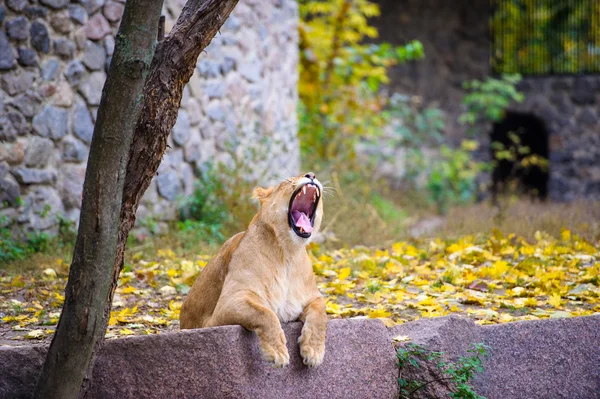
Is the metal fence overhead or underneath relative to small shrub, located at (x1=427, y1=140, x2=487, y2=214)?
overhead

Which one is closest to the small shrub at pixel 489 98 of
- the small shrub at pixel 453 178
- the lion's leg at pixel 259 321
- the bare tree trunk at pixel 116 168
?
the small shrub at pixel 453 178

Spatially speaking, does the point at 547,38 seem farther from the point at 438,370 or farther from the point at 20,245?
the point at 438,370

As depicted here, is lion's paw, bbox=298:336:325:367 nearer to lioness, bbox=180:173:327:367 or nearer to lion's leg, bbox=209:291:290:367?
lioness, bbox=180:173:327:367

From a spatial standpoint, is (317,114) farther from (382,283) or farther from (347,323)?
(347,323)

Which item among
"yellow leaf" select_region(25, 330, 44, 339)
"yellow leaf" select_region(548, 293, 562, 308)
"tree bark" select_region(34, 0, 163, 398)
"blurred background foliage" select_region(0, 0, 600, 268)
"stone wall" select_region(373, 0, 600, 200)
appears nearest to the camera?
"tree bark" select_region(34, 0, 163, 398)

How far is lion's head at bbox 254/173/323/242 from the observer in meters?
3.56

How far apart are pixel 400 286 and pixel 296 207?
1.86 m

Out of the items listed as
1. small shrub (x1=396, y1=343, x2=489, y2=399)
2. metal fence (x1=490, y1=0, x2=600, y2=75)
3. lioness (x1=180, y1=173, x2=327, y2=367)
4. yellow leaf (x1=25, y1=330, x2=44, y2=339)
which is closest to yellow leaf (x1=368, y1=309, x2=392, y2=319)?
small shrub (x1=396, y1=343, x2=489, y2=399)

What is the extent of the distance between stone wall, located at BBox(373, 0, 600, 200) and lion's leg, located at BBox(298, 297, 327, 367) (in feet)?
36.6

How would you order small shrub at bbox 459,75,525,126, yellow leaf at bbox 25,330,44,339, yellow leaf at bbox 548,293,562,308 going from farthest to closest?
small shrub at bbox 459,75,525,126 < yellow leaf at bbox 548,293,562,308 < yellow leaf at bbox 25,330,44,339

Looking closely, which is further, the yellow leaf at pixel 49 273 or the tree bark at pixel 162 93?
the yellow leaf at pixel 49 273

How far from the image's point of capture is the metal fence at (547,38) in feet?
48.2

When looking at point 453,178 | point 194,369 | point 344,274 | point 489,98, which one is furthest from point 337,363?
point 489,98

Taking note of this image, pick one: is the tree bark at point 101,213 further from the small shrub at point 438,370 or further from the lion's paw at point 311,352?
the small shrub at point 438,370
